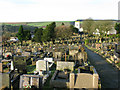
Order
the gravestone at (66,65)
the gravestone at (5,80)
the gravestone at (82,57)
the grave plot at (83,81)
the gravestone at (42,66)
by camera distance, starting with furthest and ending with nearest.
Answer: the gravestone at (82,57) < the gravestone at (66,65) < the gravestone at (42,66) < the gravestone at (5,80) < the grave plot at (83,81)

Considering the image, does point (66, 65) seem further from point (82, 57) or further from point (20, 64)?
point (20, 64)

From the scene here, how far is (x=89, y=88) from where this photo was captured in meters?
8.69

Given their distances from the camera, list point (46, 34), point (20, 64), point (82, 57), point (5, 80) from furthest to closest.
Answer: point (46, 34)
point (82, 57)
point (20, 64)
point (5, 80)

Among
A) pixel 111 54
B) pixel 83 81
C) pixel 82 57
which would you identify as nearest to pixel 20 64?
pixel 83 81

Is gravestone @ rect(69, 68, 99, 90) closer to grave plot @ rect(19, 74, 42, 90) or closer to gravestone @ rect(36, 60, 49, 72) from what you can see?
grave plot @ rect(19, 74, 42, 90)

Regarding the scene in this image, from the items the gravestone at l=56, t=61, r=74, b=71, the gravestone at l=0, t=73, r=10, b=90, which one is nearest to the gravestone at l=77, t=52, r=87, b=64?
the gravestone at l=56, t=61, r=74, b=71

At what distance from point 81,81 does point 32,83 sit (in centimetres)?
339

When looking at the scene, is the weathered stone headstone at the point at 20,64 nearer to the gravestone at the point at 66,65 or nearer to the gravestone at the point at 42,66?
the gravestone at the point at 42,66

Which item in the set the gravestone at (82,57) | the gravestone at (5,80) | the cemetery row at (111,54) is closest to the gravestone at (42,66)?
the gravestone at (5,80)

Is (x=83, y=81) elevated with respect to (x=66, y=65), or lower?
lower

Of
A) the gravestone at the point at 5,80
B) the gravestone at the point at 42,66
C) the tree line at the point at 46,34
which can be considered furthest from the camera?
the tree line at the point at 46,34

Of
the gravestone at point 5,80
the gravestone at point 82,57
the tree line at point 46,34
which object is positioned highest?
the tree line at point 46,34

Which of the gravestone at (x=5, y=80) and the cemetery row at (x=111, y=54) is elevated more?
the cemetery row at (x=111, y=54)

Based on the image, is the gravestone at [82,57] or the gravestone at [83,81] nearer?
the gravestone at [83,81]
